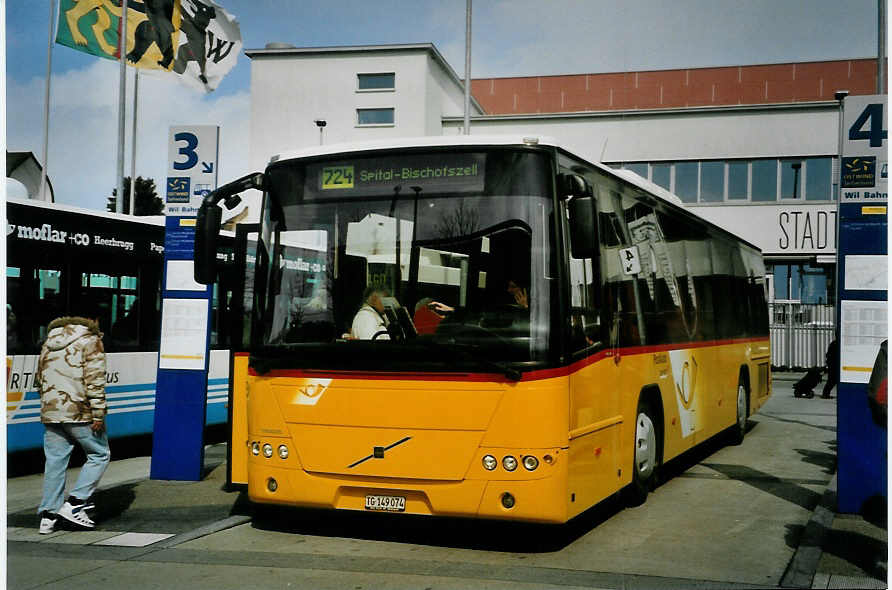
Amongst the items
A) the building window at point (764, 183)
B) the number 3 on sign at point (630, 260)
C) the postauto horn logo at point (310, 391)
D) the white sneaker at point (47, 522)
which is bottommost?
the white sneaker at point (47, 522)

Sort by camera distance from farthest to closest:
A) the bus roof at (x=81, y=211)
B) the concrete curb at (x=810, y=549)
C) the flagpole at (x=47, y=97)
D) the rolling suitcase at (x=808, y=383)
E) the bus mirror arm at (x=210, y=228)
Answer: the rolling suitcase at (x=808, y=383) < the flagpole at (x=47, y=97) < the bus roof at (x=81, y=211) < the bus mirror arm at (x=210, y=228) < the concrete curb at (x=810, y=549)

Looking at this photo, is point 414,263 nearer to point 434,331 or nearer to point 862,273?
point 434,331

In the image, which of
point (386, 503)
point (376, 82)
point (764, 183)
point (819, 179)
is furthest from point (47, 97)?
point (819, 179)

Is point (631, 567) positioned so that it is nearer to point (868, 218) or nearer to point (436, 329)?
point (436, 329)

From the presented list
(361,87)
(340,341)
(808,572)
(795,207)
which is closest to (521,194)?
(340,341)

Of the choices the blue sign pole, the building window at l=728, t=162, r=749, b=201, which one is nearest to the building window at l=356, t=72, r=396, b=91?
the building window at l=728, t=162, r=749, b=201

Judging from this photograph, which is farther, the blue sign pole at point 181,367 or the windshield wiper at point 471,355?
the blue sign pole at point 181,367

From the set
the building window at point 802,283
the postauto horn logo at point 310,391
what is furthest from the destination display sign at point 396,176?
the building window at point 802,283

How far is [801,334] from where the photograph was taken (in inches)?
1321

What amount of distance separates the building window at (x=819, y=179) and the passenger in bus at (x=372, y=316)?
95.9 feet

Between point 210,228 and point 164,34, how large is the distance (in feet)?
46.3

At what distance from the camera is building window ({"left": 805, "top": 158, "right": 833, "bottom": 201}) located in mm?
33281

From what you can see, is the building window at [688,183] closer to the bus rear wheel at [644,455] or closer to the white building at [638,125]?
the white building at [638,125]

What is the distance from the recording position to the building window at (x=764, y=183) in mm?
34594
